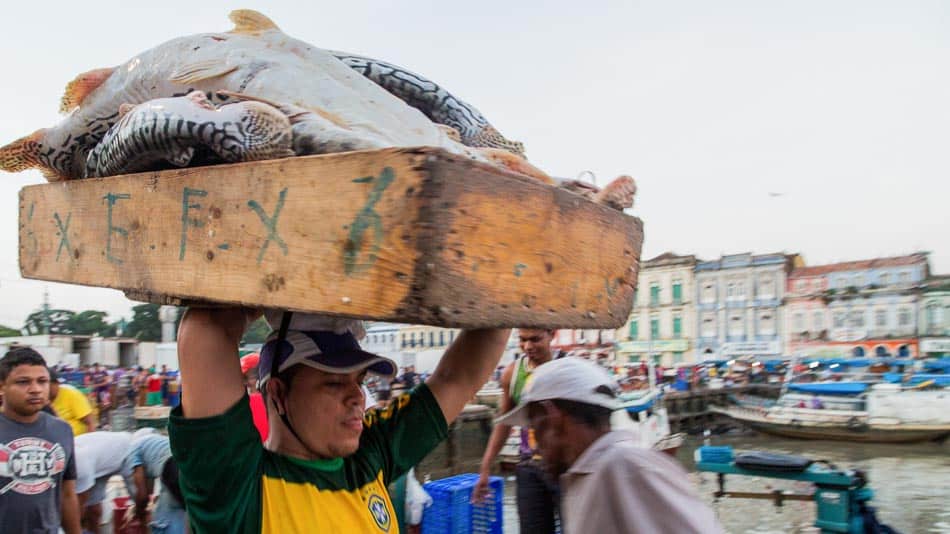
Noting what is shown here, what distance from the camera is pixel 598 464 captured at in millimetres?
2166

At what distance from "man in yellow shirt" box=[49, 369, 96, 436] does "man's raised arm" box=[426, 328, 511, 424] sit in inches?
172

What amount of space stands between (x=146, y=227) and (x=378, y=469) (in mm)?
961

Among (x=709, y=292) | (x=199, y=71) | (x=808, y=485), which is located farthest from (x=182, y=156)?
(x=709, y=292)

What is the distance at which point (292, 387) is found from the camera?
1.80 meters

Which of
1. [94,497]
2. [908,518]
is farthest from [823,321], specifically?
[94,497]

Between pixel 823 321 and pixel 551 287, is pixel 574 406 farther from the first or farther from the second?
pixel 823 321

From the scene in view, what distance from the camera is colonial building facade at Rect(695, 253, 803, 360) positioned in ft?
155

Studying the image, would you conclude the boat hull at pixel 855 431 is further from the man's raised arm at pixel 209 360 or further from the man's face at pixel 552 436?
the man's raised arm at pixel 209 360

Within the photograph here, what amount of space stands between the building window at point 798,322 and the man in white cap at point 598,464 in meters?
48.2

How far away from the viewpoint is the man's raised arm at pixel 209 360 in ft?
4.86

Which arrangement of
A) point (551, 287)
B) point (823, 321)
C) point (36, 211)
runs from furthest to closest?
1. point (823, 321)
2. point (36, 211)
3. point (551, 287)

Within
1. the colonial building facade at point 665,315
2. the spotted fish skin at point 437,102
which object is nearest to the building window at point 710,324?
the colonial building facade at point 665,315

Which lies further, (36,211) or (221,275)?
(36,211)

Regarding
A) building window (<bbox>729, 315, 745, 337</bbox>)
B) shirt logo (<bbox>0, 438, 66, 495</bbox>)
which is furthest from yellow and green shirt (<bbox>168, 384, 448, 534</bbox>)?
building window (<bbox>729, 315, 745, 337</bbox>)
